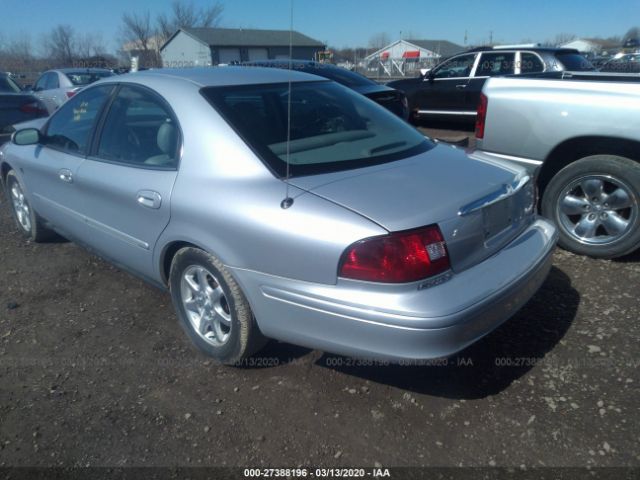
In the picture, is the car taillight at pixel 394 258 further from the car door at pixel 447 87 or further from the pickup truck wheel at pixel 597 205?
the car door at pixel 447 87

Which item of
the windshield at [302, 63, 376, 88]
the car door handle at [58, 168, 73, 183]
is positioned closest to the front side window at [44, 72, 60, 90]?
the windshield at [302, 63, 376, 88]

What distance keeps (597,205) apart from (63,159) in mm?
4054

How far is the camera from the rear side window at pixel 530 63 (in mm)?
8430

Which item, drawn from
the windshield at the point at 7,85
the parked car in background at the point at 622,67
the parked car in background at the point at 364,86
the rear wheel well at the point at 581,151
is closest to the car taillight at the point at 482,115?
the rear wheel well at the point at 581,151

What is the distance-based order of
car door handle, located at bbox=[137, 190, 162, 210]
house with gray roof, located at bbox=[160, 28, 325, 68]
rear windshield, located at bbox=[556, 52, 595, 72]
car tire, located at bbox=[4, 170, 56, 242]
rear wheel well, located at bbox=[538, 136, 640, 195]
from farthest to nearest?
house with gray roof, located at bbox=[160, 28, 325, 68] → rear windshield, located at bbox=[556, 52, 595, 72] → car tire, located at bbox=[4, 170, 56, 242] → rear wheel well, located at bbox=[538, 136, 640, 195] → car door handle, located at bbox=[137, 190, 162, 210]

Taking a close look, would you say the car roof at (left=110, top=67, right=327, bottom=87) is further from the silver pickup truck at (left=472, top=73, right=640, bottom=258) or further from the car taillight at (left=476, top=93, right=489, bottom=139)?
the car taillight at (left=476, top=93, right=489, bottom=139)

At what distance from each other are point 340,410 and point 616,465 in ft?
3.97

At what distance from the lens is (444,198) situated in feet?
7.65

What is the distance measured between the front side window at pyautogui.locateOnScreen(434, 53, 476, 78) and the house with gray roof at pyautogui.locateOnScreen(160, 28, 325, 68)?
43349mm

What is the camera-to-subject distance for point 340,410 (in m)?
2.55

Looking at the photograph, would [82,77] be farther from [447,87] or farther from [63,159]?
[63,159]

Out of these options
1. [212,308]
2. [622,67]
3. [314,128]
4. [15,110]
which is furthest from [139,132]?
[622,67]

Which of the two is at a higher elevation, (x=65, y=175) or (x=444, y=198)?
(x=444, y=198)

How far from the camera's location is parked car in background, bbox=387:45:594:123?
8430 mm
